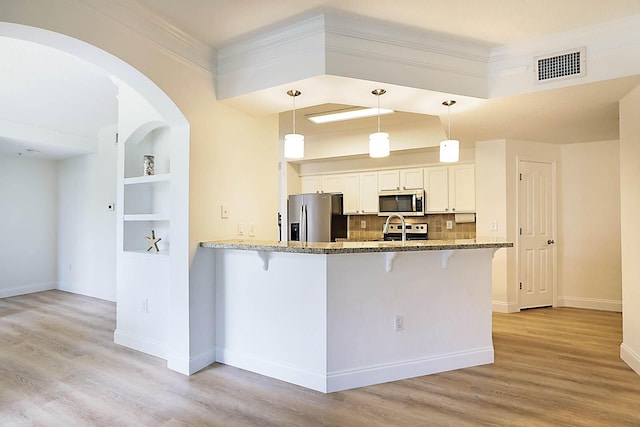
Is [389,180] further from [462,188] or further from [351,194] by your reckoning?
[462,188]

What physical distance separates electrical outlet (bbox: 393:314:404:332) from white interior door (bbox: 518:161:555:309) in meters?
2.96

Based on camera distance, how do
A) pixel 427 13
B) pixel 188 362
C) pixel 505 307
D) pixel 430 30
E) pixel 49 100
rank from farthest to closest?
pixel 505 307, pixel 49 100, pixel 188 362, pixel 430 30, pixel 427 13

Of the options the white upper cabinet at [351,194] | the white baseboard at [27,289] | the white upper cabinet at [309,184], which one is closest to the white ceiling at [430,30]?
the white upper cabinet at [351,194]

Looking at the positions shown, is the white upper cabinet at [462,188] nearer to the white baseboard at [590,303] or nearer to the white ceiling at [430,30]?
the white ceiling at [430,30]

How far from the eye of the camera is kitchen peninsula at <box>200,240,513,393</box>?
103 inches

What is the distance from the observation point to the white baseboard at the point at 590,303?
190 inches

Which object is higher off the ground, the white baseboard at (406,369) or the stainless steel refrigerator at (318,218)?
the stainless steel refrigerator at (318,218)

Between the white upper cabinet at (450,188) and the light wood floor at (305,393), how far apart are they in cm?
219

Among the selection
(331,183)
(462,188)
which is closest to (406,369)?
(462,188)

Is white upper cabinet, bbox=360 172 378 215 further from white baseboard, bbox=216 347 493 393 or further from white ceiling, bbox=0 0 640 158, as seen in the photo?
white baseboard, bbox=216 347 493 393

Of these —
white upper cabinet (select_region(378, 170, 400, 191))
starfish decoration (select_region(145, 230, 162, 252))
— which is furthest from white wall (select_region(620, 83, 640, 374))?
starfish decoration (select_region(145, 230, 162, 252))

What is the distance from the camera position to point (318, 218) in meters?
6.29

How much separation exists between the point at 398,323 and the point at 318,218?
3.62m

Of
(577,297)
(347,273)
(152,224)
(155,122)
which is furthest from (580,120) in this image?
(152,224)
